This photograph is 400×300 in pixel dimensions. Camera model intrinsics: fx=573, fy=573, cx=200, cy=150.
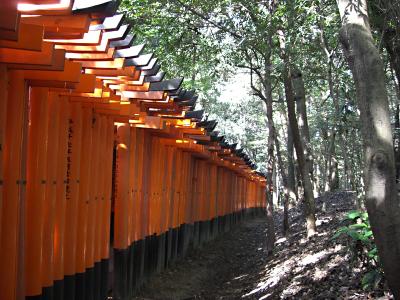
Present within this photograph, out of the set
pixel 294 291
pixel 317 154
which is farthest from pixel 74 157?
pixel 317 154

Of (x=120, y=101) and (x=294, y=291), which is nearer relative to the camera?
(x=294, y=291)

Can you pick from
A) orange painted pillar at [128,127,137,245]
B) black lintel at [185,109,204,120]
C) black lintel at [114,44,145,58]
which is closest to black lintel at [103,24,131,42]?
black lintel at [114,44,145,58]

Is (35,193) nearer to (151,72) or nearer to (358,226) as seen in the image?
(151,72)

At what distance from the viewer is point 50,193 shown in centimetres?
689

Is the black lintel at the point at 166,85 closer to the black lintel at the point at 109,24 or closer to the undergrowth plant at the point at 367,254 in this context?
the black lintel at the point at 109,24

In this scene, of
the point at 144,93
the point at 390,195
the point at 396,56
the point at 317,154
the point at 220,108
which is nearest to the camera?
the point at 390,195

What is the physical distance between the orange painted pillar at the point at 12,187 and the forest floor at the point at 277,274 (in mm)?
3759

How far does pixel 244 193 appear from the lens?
37.2 meters

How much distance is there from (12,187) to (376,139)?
365 cm

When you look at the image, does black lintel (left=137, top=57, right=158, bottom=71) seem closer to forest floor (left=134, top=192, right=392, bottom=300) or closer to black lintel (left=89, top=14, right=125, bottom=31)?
black lintel (left=89, top=14, right=125, bottom=31)

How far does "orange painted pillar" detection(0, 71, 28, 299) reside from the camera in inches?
230

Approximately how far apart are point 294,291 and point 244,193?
2901 centimetres

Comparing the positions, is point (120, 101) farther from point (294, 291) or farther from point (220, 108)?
point (220, 108)

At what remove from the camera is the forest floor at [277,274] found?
7777 mm
